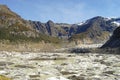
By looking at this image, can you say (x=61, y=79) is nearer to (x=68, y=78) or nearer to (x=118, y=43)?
(x=68, y=78)

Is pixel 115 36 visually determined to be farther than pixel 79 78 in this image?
Yes

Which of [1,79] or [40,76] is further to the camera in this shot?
A: [40,76]

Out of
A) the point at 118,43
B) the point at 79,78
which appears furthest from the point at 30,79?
the point at 118,43

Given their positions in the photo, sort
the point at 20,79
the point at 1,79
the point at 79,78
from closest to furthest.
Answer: the point at 1,79, the point at 20,79, the point at 79,78

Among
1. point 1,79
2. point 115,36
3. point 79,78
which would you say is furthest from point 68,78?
point 115,36

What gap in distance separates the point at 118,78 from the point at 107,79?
1.53 m

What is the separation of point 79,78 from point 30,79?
679 cm

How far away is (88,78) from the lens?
4000 cm

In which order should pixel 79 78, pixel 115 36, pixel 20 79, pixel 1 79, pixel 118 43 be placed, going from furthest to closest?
pixel 115 36
pixel 118 43
pixel 79 78
pixel 20 79
pixel 1 79

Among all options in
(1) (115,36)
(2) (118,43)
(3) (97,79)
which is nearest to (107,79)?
(3) (97,79)

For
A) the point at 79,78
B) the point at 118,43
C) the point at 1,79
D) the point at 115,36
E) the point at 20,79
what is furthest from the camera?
the point at 115,36

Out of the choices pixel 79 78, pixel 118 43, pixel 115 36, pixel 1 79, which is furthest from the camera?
pixel 115 36

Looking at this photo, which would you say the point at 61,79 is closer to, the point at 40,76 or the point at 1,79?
the point at 40,76

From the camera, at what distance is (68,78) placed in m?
40.6
